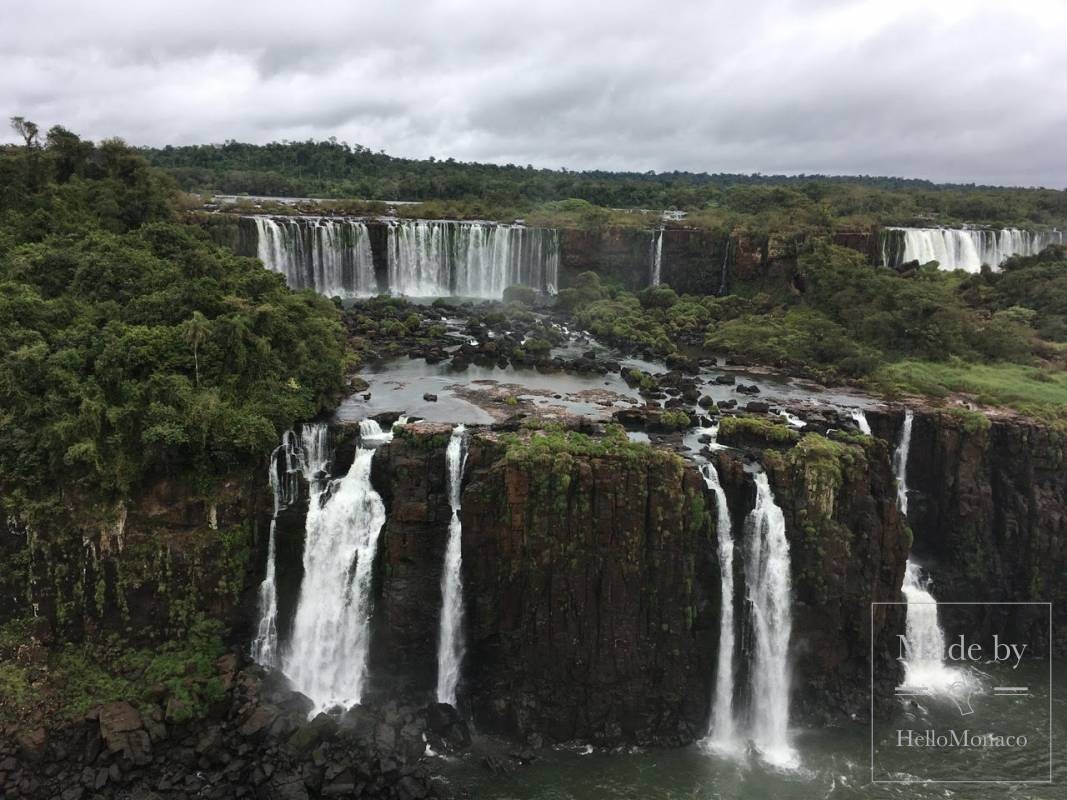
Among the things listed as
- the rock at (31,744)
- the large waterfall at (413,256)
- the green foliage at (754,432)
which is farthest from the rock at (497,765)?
the large waterfall at (413,256)

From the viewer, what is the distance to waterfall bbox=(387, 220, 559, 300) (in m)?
46.1

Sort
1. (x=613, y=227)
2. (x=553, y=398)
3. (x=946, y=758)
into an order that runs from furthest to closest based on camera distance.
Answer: (x=613, y=227) < (x=553, y=398) < (x=946, y=758)

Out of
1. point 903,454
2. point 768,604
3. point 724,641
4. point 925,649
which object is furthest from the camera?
point 903,454

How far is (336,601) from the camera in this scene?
19.4 metres

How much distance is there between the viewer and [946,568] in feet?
76.9

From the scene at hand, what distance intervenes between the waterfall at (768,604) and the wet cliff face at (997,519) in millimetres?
6998

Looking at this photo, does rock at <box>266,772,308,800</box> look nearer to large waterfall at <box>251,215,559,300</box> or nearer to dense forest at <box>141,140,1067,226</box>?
large waterfall at <box>251,215,559,300</box>

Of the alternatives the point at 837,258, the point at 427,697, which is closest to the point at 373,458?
the point at 427,697

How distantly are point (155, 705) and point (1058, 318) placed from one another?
1581 inches

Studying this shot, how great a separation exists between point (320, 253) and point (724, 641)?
33.3 m

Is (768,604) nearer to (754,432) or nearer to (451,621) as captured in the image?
(754,432)

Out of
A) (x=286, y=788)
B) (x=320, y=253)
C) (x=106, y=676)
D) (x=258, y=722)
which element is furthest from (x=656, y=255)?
(x=286, y=788)

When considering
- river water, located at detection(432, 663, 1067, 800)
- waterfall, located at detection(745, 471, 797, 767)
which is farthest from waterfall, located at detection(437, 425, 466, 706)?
waterfall, located at detection(745, 471, 797, 767)

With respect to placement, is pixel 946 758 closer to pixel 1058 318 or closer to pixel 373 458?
pixel 373 458
